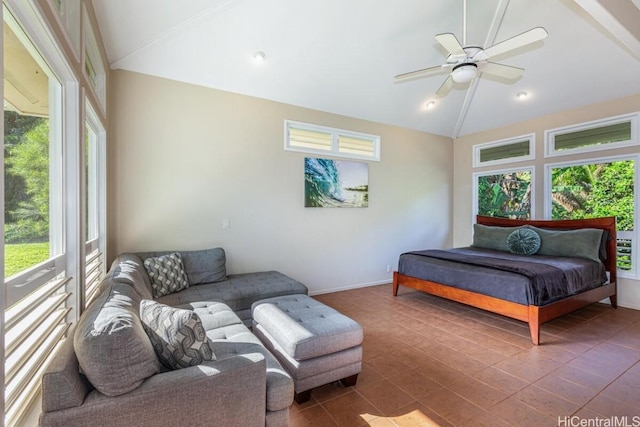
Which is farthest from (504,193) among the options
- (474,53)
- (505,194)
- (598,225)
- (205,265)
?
(205,265)

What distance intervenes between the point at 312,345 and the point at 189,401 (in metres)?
0.87

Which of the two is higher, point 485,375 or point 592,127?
point 592,127

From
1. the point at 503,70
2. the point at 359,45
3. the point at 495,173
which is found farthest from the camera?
the point at 495,173

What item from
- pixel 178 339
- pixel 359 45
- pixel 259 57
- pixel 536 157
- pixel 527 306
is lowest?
pixel 527 306

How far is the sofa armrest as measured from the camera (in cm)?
114

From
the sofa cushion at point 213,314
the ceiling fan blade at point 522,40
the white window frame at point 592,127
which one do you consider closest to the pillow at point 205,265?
the sofa cushion at point 213,314

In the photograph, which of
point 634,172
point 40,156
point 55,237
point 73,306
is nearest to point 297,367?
point 73,306

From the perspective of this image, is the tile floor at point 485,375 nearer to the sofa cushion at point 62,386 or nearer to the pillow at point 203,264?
the sofa cushion at point 62,386

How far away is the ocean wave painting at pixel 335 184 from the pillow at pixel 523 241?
229 cm

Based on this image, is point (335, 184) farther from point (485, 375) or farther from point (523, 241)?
point (485, 375)

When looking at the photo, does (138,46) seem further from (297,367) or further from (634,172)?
(634,172)

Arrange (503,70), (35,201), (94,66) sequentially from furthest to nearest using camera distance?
(503,70) < (94,66) < (35,201)

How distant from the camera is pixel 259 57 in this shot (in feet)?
11.5

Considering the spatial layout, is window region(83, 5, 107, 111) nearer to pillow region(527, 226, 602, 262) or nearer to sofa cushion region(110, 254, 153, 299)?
sofa cushion region(110, 254, 153, 299)
